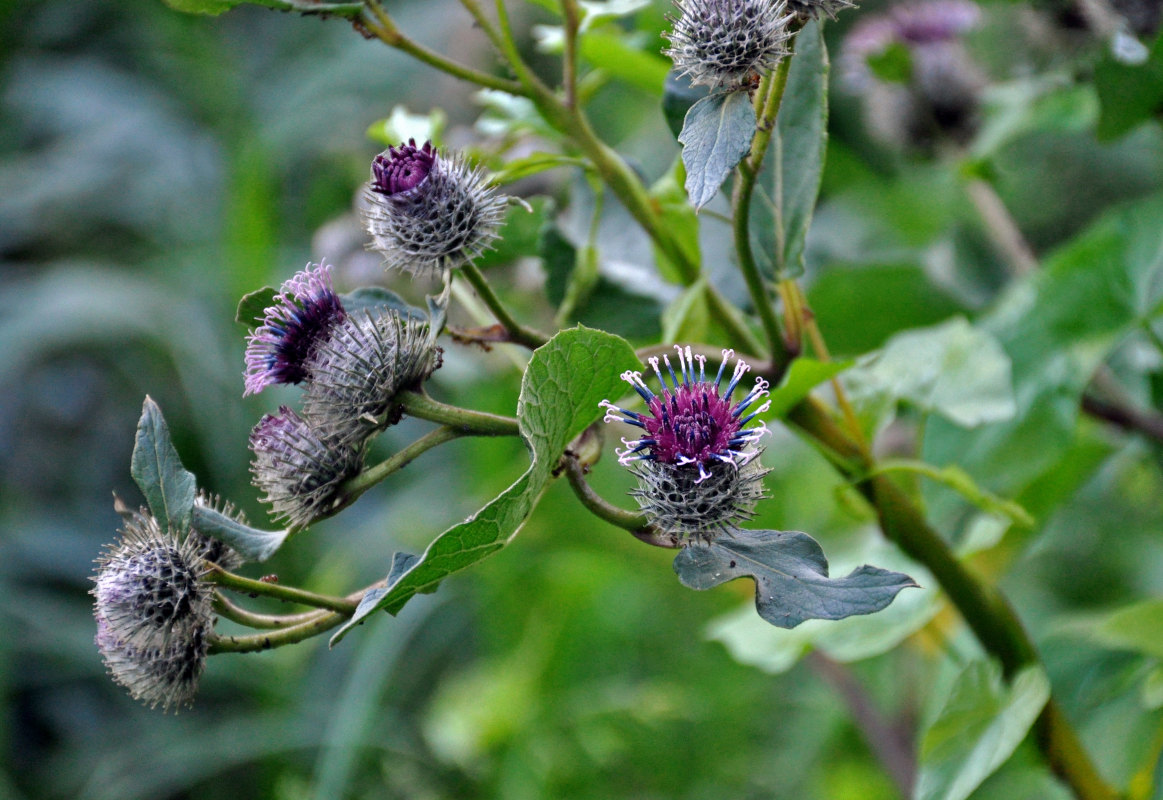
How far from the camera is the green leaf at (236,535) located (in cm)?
57

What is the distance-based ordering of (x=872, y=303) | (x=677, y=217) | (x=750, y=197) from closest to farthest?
(x=750, y=197), (x=677, y=217), (x=872, y=303)

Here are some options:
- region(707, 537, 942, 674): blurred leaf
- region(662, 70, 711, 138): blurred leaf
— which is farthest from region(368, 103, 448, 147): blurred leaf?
region(707, 537, 942, 674): blurred leaf

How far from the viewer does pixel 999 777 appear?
0.89 meters

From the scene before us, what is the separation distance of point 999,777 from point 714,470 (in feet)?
1.83

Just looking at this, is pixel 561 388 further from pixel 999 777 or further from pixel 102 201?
pixel 102 201

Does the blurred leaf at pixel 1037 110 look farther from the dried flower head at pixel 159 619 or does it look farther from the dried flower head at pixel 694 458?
the dried flower head at pixel 159 619

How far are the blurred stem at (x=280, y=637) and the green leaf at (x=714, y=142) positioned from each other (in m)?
0.32

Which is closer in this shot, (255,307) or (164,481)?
(164,481)

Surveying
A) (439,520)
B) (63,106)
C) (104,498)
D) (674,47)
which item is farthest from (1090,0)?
(63,106)

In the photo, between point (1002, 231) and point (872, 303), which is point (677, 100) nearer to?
point (872, 303)

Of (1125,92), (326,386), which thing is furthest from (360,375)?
(1125,92)

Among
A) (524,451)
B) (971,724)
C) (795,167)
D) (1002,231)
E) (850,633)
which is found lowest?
(524,451)

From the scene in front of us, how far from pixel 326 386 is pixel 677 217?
390 mm

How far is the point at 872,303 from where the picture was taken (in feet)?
4.03
